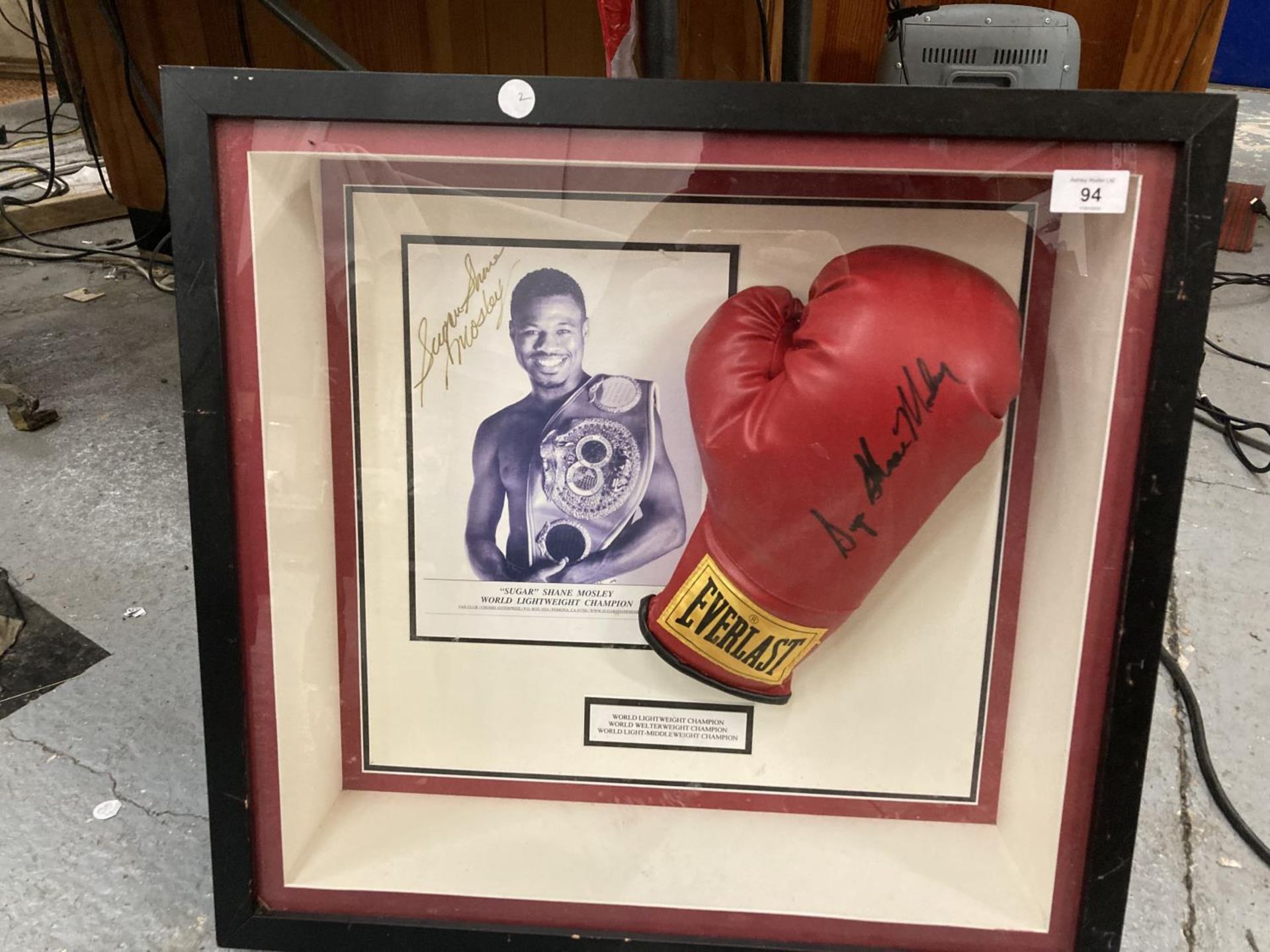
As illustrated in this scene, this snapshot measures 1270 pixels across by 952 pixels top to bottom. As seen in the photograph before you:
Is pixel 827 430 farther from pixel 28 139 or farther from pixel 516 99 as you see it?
pixel 28 139

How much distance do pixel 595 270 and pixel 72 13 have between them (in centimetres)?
196

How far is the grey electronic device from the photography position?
1059 millimetres

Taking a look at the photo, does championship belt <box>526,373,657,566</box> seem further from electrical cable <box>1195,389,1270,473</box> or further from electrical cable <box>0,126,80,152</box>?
electrical cable <box>0,126,80,152</box>

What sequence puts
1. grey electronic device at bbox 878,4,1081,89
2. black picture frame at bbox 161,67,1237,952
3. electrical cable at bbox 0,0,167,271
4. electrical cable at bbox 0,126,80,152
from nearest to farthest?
black picture frame at bbox 161,67,1237,952 → grey electronic device at bbox 878,4,1081,89 → electrical cable at bbox 0,0,167,271 → electrical cable at bbox 0,126,80,152

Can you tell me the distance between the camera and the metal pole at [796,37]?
0.75m

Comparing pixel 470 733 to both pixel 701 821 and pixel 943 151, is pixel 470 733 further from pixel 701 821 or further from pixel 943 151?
pixel 943 151

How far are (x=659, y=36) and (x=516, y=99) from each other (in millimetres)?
217

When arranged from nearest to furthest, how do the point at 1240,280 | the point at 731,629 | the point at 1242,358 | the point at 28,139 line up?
the point at 731,629, the point at 1242,358, the point at 1240,280, the point at 28,139

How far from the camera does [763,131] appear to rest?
1.59 ft

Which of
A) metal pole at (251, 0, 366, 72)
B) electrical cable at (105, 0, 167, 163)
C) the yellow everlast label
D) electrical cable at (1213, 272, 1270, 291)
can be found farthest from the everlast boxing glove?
electrical cable at (1213, 272, 1270, 291)

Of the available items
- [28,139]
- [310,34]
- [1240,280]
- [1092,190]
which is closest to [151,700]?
[310,34]

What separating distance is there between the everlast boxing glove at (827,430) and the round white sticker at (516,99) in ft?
0.57

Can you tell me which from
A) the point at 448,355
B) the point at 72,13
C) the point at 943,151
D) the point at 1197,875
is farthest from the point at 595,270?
the point at 72,13

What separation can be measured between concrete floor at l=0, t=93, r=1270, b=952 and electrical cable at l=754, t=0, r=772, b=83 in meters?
0.75
